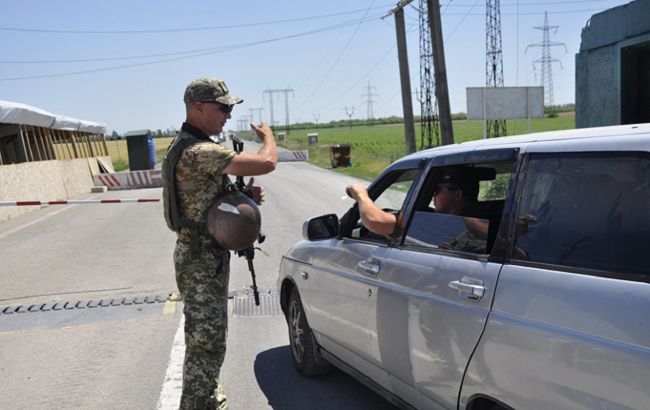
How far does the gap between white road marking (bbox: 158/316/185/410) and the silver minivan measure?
4.53 feet

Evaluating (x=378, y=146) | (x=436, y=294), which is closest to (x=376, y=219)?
(x=436, y=294)

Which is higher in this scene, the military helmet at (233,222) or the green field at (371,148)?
the military helmet at (233,222)

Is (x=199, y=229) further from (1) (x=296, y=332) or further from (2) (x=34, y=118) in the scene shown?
(2) (x=34, y=118)

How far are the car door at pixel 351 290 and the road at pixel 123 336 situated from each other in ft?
1.78

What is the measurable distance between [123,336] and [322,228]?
271 cm

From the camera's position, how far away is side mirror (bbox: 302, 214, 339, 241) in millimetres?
4121

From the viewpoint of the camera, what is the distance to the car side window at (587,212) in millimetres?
2139

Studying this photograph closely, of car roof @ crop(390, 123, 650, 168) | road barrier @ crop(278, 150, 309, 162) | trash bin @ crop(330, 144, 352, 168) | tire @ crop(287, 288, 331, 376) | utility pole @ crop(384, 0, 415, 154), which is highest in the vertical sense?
utility pole @ crop(384, 0, 415, 154)

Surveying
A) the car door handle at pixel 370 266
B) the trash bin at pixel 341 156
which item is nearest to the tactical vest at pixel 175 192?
the car door handle at pixel 370 266

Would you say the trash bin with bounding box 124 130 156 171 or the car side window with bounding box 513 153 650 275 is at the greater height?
the car side window with bounding box 513 153 650 275

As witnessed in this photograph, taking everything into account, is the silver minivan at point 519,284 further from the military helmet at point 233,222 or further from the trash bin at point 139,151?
the trash bin at point 139,151

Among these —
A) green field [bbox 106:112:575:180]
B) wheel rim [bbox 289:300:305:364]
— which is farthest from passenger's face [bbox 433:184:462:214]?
green field [bbox 106:112:575:180]

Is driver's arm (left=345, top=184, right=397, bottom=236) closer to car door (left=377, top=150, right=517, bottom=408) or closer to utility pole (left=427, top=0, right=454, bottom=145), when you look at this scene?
car door (left=377, top=150, right=517, bottom=408)

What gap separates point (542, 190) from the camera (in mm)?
2543
